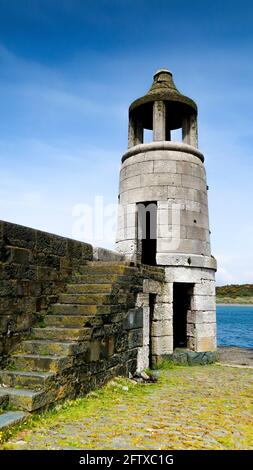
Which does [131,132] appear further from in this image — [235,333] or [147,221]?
[235,333]

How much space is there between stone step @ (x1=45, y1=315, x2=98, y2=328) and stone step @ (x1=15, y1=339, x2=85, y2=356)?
51 centimetres

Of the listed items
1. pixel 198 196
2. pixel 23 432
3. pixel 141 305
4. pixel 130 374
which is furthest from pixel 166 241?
pixel 23 432

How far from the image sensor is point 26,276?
6414mm

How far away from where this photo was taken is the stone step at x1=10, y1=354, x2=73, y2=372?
552 cm

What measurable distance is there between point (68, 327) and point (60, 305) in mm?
639

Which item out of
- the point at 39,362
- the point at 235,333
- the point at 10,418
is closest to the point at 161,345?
the point at 39,362

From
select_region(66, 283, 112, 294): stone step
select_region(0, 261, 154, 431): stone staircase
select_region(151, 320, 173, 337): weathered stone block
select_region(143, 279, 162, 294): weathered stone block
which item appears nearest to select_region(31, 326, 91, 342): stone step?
select_region(0, 261, 154, 431): stone staircase

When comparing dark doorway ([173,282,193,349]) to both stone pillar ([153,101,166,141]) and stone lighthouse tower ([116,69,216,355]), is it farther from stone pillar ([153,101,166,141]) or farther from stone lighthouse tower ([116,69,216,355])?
stone pillar ([153,101,166,141])

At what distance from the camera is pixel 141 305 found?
882cm

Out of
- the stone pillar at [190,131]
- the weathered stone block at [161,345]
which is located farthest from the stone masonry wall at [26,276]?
the stone pillar at [190,131]

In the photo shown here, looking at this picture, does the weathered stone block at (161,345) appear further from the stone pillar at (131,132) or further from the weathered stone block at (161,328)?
the stone pillar at (131,132)

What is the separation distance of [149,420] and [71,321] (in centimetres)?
206

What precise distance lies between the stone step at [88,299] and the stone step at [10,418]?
256 cm
